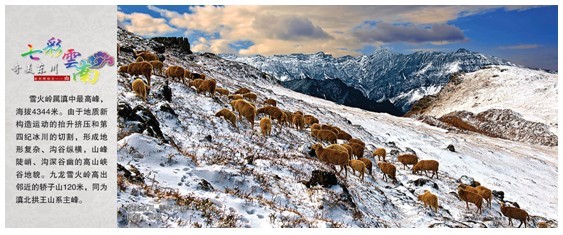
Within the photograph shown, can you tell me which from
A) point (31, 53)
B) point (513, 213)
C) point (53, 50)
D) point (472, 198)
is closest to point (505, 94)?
point (513, 213)

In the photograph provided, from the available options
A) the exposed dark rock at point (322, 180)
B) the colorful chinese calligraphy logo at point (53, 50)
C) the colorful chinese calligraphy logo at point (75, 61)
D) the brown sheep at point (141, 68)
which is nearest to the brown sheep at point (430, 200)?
the exposed dark rock at point (322, 180)

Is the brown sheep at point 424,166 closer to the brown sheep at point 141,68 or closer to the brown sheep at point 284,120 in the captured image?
the brown sheep at point 284,120

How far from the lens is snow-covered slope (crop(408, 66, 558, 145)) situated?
84.1 metres

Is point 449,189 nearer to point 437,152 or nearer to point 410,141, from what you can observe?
point 437,152

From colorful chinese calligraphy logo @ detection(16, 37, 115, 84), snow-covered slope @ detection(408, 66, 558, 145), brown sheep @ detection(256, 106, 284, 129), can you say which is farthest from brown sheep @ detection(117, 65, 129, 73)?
snow-covered slope @ detection(408, 66, 558, 145)

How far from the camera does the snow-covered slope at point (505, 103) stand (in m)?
84.1

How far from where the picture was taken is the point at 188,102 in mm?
22344

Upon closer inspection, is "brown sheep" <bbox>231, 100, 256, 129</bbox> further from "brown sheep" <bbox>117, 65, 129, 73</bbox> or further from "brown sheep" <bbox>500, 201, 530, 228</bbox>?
"brown sheep" <bbox>500, 201, 530, 228</bbox>

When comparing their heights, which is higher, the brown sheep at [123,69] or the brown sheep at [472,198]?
the brown sheep at [123,69]

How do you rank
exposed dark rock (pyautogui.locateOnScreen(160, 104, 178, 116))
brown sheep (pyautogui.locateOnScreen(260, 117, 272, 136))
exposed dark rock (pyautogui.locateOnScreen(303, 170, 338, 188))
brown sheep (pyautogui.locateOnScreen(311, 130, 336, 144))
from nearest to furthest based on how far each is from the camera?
exposed dark rock (pyautogui.locateOnScreen(303, 170, 338, 188)) → exposed dark rock (pyautogui.locateOnScreen(160, 104, 178, 116)) → brown sheep (pyautogui.locateOnScreen(260, 117, 272, 136)) → brown sheep (pyautogui.locateOnScreen(311, 130, 336, 144))

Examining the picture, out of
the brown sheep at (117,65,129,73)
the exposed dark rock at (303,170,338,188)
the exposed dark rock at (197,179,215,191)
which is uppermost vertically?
the brown sheep at (117,65,129,73)

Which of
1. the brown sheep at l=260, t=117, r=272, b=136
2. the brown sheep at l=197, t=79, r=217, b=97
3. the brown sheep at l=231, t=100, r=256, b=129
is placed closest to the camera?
the brown sheep at l=260, t=117, r=272, b=136

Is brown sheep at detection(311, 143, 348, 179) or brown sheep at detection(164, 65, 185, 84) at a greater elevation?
brown sheep at detection(164, 65, 185, 84)
